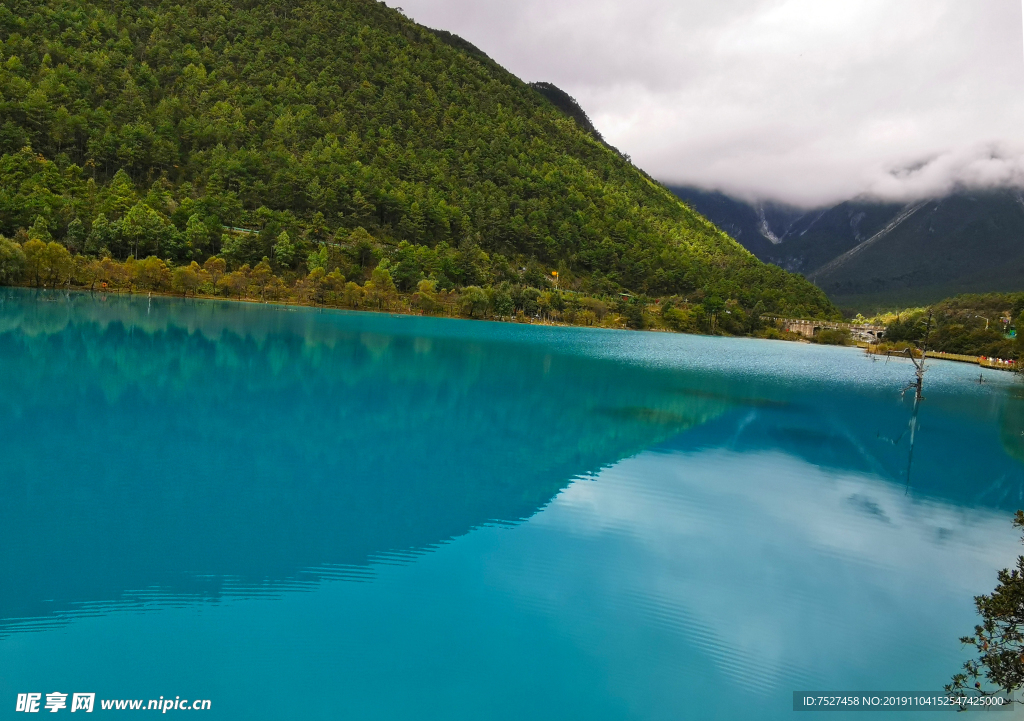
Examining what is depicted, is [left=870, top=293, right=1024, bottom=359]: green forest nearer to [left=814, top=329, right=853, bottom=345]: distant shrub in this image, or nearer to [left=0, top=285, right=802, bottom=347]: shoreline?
[left=814, top=329, right=853, bottom=345]: distant shrub

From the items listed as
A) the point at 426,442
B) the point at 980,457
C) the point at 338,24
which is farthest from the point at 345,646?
the point at 338,24

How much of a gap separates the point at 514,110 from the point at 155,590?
498 ft

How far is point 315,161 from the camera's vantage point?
99.3m

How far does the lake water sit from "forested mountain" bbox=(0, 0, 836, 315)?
63.9m

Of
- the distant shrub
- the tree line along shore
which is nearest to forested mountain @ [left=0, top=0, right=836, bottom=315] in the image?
the tree line along shore

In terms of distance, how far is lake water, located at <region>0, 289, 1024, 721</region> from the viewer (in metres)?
5.16

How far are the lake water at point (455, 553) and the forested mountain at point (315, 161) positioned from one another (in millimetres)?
63942

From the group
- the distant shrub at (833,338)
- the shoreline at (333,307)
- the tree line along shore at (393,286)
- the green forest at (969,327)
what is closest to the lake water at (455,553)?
the tree line along shore at (393,286)

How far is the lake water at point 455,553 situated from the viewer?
516cm

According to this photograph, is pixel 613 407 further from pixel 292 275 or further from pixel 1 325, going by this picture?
pixel 292 275

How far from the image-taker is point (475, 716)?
15.7ft

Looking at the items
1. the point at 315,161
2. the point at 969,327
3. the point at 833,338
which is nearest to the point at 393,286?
the point at 315,161

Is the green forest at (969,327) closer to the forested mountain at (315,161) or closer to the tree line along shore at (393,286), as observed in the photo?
the tree line along shore at (393,286)

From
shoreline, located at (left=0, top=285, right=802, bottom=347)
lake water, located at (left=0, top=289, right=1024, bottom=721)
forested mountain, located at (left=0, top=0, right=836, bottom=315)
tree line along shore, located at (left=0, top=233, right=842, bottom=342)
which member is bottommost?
lake water, located at (left=0, top=289, right=1024, bottom=721)
